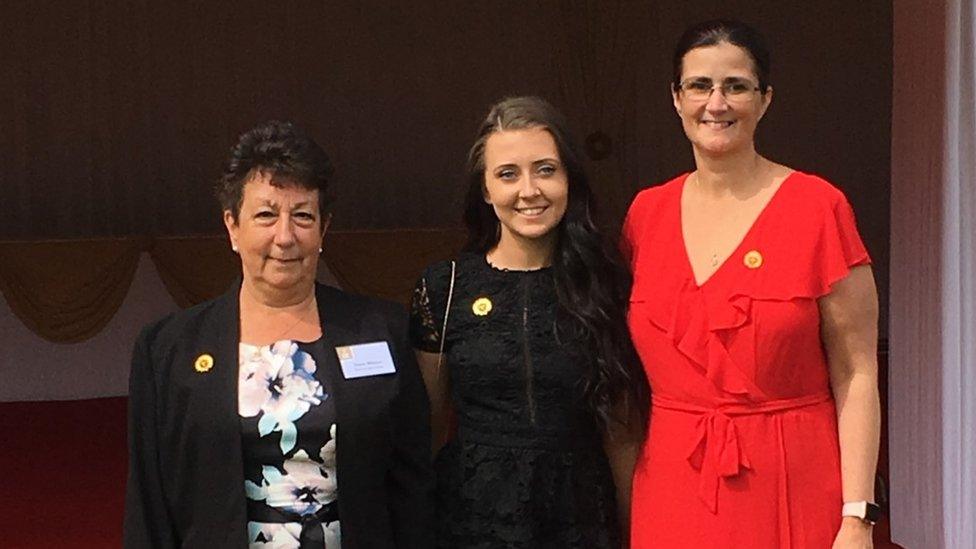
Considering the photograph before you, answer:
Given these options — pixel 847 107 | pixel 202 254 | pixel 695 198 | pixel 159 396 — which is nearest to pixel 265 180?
pixel 159 396

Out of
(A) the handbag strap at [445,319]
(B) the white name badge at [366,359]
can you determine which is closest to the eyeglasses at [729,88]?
(A) the handbag strap at [445,319]

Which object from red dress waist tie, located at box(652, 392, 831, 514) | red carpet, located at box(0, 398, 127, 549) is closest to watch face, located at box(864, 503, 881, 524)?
red dress waist tie, located at box(652, 392, 831, 514)

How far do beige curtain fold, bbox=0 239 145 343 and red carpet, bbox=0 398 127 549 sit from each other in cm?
56

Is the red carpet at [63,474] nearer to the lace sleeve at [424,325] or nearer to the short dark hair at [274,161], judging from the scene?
the lace sleeve at [424,325]

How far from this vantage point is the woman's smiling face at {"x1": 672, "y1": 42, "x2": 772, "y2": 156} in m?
2.12

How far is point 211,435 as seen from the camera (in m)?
2.07

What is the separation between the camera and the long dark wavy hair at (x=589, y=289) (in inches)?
89.1

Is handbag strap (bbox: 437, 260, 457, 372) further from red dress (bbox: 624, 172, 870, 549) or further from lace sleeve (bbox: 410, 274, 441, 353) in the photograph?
red dress (bbox: 624, 172, 870, 549)

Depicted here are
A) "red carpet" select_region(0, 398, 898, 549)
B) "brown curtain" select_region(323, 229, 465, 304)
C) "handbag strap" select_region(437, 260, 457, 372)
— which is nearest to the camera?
"handbag strap" select_region(437, 260, 457, 372)

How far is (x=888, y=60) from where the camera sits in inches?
372

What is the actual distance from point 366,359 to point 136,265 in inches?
213

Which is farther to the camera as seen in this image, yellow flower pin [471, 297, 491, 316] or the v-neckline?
yellow flower pin [471, 297, 491, 316]

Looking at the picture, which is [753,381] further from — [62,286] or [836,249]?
[62,286]

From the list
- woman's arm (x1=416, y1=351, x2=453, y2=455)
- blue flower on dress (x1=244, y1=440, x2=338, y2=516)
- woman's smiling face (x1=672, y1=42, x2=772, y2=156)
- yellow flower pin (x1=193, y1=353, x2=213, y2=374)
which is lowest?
blue flower on dress (x1=244, y1=440, x2=338, y2=516)
